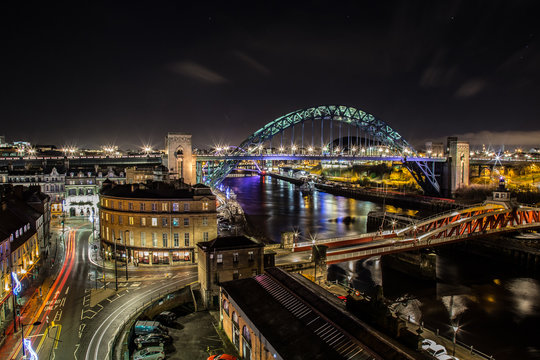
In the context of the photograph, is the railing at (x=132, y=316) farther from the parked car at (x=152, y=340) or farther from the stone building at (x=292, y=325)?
the stone building at (x=292, y=325)

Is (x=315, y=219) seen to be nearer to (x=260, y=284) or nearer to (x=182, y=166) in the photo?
(x=182, y=166)

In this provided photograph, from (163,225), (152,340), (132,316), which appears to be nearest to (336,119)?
(163,225)

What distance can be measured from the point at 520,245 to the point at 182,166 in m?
31.4

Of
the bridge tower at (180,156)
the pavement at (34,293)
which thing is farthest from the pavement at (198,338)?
the bridge tower at (180,156)

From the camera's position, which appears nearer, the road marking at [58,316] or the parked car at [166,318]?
the road marking at [58,316]

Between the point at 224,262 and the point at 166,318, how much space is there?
3426 millimetres

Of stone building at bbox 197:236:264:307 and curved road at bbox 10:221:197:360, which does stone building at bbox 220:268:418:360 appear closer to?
stone building at bbox 197:236:264:307

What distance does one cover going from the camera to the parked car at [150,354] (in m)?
12.7

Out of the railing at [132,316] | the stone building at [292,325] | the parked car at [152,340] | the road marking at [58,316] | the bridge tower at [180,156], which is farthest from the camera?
the bridge tower at [180,156]

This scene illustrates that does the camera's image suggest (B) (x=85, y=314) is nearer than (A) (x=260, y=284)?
No

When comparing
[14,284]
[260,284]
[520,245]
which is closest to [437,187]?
[520,245]

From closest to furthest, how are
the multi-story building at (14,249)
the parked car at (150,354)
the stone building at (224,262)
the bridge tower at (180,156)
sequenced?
the parked car at (150,354) → the multi-story building at (14,249) → the stone building at (224,262) → the bridge tower at (180,156)

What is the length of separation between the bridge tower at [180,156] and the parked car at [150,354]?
86.8 feet

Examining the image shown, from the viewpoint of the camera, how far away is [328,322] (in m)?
10.1
